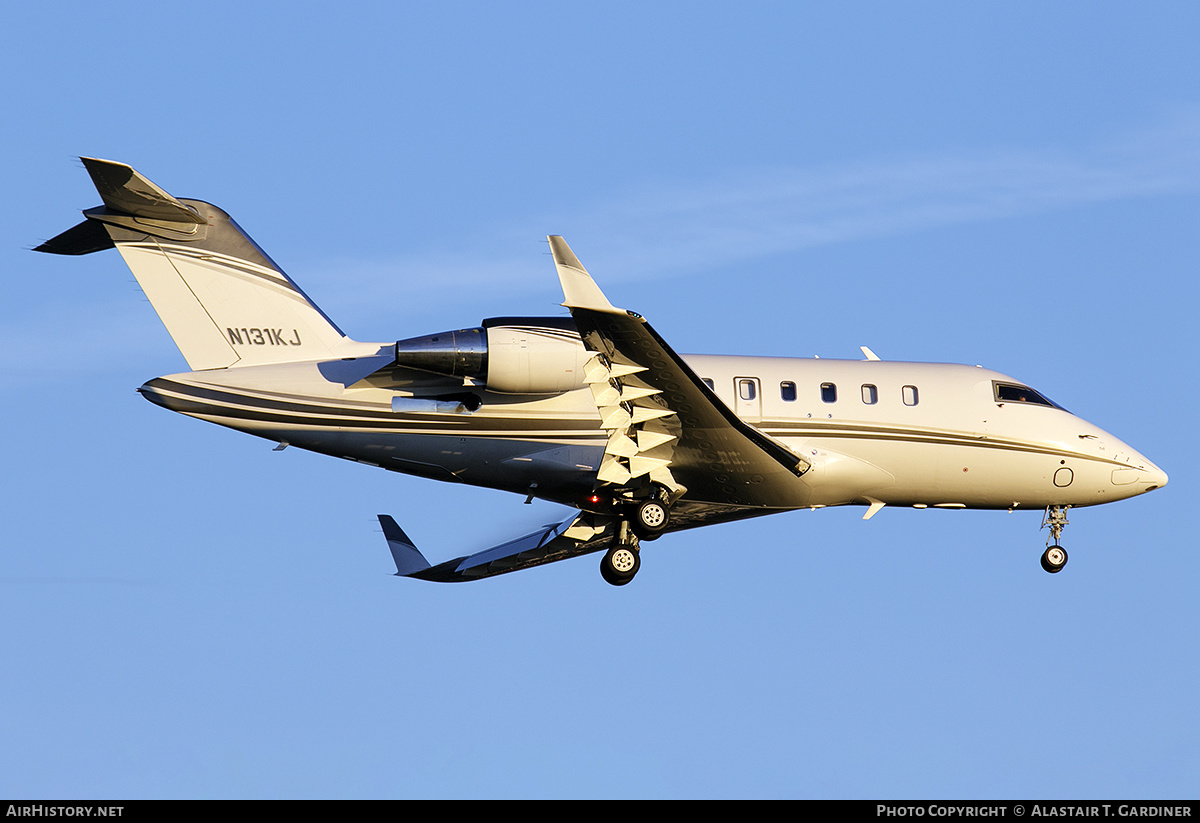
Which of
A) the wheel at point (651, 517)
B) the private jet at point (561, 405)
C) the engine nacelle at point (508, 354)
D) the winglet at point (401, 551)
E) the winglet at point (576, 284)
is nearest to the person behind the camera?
the winglet at point (576, 284)

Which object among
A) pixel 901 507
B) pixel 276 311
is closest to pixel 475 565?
pixel 276 311

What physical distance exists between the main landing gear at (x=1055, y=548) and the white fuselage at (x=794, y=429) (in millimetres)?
279

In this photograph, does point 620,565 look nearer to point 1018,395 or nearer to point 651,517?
point 651,517

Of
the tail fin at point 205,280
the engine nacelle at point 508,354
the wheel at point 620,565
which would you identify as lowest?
the wheel at point 620,565

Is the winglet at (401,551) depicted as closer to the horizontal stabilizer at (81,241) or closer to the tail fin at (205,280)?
the tail fin at (205,280)

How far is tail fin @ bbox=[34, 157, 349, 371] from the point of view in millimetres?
18469

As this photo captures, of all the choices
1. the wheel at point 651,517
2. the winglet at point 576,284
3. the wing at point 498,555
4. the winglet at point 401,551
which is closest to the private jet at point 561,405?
the wheel at point 651,517

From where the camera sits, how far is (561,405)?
18812 mm

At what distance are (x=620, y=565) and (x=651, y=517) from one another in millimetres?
969

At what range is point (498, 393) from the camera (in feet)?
59.9

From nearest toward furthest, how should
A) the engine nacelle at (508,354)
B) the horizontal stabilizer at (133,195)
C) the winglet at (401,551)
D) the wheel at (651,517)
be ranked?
1. the horizontal stabilizer at (133,195)
2. the engine nacelle at (508,354)
3. the wheel at (651,517)
4. the winglet at (401,551)

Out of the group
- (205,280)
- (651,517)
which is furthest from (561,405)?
(205,280)

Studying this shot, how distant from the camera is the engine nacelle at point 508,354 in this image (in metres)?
17.5

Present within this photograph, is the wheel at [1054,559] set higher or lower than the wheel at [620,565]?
higher
